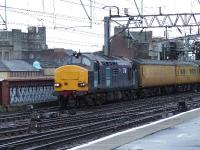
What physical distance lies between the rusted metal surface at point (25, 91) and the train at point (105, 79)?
2.62 metres

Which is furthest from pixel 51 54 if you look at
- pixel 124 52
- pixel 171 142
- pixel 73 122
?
pixel 171 142

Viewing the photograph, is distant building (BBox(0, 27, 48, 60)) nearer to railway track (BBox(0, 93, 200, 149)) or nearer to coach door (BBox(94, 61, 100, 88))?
coach door (BBox(94, 61, 100, 88))

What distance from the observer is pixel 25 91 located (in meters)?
32.1

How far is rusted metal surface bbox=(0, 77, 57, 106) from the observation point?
1204 inches

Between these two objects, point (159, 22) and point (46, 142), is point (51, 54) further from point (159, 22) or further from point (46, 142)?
point (46, 142)

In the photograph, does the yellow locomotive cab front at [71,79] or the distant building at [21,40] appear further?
the distant building at [21,40]

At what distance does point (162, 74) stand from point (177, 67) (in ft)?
16.8

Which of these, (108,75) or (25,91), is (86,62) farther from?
(25,91)

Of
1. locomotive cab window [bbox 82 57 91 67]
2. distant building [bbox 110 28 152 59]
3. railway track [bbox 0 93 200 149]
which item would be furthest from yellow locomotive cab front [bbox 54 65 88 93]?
distant building [bbox 110 28 152 59]

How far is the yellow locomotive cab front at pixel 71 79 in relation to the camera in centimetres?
2934

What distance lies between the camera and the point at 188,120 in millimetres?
19109

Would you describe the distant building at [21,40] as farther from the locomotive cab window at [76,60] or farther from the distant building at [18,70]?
the locomotive cab window at [76,60]

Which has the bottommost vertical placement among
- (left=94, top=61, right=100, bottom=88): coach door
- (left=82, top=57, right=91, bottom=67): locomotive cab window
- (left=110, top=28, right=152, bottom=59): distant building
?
(left=94, top=61, right=100, bottom=88): coach door

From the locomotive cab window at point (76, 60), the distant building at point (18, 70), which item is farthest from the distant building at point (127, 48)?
the locomotive cab window at point (76, 60)
